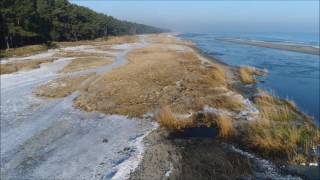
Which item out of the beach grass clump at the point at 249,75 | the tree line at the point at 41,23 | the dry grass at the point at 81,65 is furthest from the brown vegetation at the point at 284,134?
the tree line at the point at 41,23

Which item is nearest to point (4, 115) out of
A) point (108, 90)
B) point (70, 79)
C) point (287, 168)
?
point (108, 90)

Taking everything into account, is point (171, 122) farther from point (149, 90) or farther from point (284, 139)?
point (149, 90)

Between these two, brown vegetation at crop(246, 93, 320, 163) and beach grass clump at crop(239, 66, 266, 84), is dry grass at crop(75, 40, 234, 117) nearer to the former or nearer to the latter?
beach grass clump at crop(239, 66, 266, 84)

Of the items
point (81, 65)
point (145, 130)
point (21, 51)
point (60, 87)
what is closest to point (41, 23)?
point (21, 51)

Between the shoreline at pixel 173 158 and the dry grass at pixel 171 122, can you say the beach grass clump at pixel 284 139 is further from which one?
the dry grass at pixel 171 122

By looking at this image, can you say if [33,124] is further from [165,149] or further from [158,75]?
[158,75]

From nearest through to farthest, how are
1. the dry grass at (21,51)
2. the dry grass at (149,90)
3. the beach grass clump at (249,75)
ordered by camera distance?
Result: 1. the dry grass at (149,90)
2. the beach grass clump at (249,75)
3. the dry grass at (21,51)
